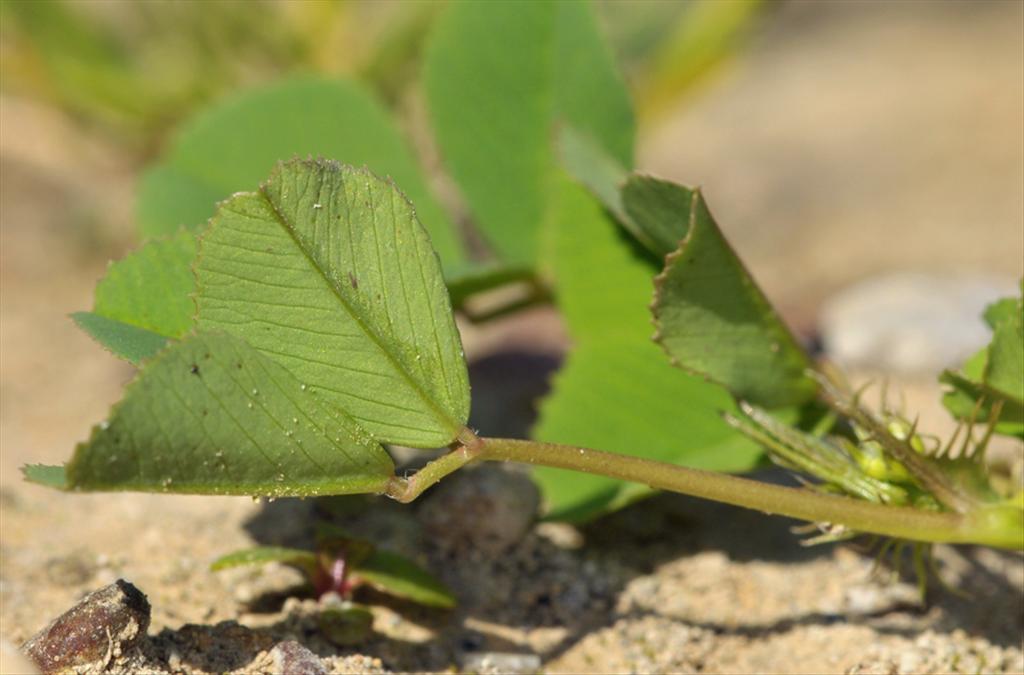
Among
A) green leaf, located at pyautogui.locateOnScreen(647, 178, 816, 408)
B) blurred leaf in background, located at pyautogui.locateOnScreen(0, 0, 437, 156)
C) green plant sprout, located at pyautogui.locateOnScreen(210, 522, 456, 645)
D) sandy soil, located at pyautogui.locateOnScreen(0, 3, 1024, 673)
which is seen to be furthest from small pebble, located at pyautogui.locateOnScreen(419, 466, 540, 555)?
blurred leaf in background, located at pyautogui.locateOnScreen(0, 0, 437, 156)

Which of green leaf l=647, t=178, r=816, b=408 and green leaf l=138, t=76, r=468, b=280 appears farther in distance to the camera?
green leaf l=138, t=76, r=468, b=280

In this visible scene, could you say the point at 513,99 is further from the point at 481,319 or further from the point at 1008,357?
the point at 1008,357

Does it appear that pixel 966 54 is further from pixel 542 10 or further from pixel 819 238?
pixel 542 10

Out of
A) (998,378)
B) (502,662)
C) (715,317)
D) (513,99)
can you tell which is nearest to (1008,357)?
(998,378)

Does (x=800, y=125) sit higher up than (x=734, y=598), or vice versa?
(x=800, y=125)

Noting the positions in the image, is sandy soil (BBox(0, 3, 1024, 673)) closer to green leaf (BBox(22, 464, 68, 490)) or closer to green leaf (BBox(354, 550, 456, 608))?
green leaf (BBox(354, 550, 456, 608))

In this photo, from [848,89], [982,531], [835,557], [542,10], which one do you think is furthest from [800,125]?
[982,531]

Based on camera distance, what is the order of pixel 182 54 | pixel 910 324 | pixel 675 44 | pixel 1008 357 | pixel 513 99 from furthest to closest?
1. pixel 675 44
2. pixel 182 54
3. pixel 910 324
4. pixel 513 99
5. pixel 1008 357
